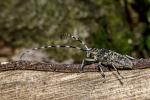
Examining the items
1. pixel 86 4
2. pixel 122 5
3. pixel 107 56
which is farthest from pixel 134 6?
pixel 107 56

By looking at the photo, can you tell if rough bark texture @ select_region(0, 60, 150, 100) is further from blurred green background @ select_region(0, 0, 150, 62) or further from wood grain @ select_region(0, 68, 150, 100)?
blurred green background @ select_region(0, 0, 150, 62)

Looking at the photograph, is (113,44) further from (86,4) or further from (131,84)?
(131,84)

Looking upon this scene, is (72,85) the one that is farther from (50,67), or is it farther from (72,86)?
(50,67)

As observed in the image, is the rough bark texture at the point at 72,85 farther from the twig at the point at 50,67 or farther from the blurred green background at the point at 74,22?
the blurred green background at the point at 74,22

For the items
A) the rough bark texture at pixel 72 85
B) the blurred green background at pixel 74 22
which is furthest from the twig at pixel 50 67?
the blurred green background at pixel 74 22

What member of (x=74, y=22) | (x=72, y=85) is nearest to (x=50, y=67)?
(x=72, y=85)

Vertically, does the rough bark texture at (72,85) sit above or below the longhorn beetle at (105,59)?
below
